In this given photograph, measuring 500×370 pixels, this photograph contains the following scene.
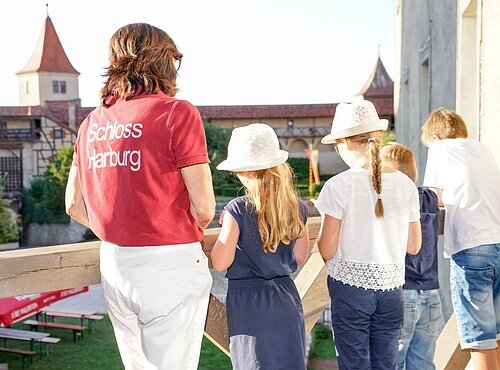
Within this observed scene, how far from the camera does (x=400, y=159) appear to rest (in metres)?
2.43

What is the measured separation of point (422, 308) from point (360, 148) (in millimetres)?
647

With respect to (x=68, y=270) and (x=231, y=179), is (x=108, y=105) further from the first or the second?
(x=231, y=179)

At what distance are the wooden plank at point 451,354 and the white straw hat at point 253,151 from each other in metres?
1.12

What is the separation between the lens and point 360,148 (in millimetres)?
2189

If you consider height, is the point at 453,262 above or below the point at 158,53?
below

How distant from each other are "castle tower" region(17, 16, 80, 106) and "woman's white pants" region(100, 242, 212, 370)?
5789 cm

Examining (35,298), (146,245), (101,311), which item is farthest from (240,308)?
(101,311)

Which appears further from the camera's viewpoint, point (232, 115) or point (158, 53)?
point (232, 115)

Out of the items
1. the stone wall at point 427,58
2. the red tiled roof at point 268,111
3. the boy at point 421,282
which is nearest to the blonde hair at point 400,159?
the boy at point 421,282

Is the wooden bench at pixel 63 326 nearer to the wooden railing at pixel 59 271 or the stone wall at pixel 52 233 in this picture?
the wooden railing at pixel 59 271

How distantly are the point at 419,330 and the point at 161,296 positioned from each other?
3.73ft

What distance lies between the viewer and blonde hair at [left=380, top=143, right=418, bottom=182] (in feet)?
7.96

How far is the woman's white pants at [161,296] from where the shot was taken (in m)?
1.72

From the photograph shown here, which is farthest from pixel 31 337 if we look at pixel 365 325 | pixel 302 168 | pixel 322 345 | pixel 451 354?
→ pixel 302 168
